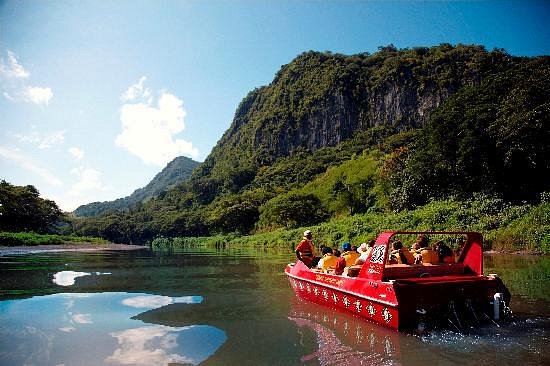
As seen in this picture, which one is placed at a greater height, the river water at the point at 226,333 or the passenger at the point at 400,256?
the passenger at the point at 400,256

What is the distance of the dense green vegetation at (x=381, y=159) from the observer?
3122 cm

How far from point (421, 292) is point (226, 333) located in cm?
390

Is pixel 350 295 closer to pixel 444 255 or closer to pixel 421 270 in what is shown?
pixel 421 270

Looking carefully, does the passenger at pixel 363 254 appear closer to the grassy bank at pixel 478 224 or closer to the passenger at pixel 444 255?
the passenger at pixel 444 255

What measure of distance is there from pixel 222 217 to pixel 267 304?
74.0 m

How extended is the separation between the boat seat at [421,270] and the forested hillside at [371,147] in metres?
23.8

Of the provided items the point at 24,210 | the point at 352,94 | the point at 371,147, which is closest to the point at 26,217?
the point at 24,210

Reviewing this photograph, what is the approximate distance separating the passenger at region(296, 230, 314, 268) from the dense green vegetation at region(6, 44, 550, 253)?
1719cm

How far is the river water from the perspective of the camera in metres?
6.79

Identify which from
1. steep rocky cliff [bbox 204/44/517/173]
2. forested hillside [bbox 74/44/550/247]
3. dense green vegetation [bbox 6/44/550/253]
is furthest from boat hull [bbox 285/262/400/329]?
steep rocky cliff [bbox 204/44/517/173]

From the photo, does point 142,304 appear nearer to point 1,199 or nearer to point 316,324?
point 316,324

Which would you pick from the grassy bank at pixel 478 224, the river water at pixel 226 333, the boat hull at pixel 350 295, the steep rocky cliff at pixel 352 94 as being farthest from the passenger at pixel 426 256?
the steep rocky cliff at pixel 352 94

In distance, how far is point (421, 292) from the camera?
801 cm

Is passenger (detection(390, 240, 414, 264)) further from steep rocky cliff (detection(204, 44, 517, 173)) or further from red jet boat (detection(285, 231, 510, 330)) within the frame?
steep rocky cliff (detection(204, 44, 517, 173))
